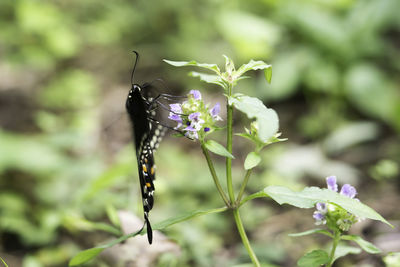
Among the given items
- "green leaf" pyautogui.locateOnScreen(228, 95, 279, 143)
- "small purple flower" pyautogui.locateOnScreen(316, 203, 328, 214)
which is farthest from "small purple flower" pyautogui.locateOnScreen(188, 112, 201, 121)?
"small purple flower" pyautogui.locateOnScreen(316, 203, 328, 214)

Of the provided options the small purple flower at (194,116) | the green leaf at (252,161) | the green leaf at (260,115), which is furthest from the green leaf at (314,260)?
the small purple flower at (194,116)

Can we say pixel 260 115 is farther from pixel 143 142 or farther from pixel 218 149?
pixel 143 142

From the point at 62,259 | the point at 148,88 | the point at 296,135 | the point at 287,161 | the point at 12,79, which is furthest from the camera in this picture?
the point at 12,79

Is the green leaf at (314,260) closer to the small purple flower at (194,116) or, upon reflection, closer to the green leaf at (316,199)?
the green leaf at (316,199)

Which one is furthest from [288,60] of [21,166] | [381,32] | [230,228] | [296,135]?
[21,166]

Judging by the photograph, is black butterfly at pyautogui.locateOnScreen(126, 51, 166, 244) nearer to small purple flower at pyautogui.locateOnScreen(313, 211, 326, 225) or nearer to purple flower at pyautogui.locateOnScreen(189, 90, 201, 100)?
purple flower at pyautogui.locateOnScreen(189, 90, 201, 100)

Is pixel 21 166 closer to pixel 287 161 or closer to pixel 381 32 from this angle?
pixel 287 161
